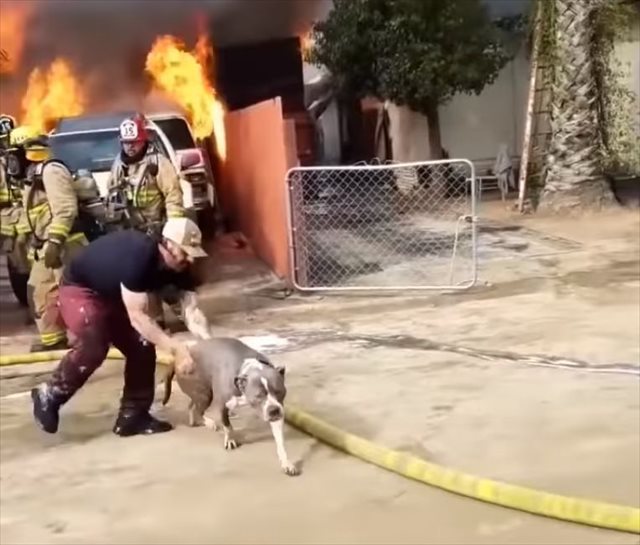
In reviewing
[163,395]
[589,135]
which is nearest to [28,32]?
[589,135]

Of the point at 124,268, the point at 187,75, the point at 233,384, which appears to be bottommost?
the point at 233,384

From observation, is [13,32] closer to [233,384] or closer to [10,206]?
[10,206]

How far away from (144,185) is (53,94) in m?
13.3

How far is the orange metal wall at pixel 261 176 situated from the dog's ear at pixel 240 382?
494 centimetres

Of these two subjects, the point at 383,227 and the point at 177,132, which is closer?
the point at 177,132

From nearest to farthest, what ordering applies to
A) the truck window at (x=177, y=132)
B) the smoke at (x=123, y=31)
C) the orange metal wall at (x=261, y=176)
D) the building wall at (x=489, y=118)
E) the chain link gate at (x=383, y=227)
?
the chain link gate at (x=383, y=227) → the orange metal wall at (x=261, y=176) → the truck window at (x=177, y=132) → the building wall at (x=489, y=118) → the smoke at (x=123, y=31)

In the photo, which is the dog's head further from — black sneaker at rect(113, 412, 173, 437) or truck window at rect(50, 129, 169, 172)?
truck window at rect(50, 129, 169, 172)

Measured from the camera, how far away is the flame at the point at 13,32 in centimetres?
2016

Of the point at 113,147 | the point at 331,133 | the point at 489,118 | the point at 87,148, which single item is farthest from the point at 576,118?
the point at 331,133

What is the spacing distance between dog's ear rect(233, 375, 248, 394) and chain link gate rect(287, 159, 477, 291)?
440 cm

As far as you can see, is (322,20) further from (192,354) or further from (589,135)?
(192,354)

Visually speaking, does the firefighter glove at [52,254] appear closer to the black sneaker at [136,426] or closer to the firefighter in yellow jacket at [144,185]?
the firefighter in yellow jacket at [144,185]

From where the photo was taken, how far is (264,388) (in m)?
4.62

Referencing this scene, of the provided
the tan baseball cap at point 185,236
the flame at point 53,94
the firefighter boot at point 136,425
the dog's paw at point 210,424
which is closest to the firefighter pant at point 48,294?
the firefighter boot at point 136,425
